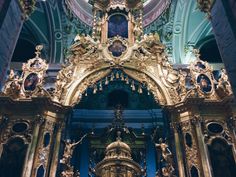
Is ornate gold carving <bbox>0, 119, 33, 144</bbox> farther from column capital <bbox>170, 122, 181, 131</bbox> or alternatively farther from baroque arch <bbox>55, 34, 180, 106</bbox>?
column capital <bbox>170, 122, 181, 131</bbox>

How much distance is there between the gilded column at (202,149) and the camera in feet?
23.5

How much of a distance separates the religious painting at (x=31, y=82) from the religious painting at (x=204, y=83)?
4.67 m

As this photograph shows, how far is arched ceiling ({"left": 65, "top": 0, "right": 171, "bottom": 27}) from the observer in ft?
42.7

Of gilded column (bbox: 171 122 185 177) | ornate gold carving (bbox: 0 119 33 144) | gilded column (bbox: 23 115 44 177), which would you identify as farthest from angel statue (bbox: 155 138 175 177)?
ornate gold carving (bbox: 0 119 33 144)

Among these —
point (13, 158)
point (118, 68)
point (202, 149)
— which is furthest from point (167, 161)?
point (13, 158)

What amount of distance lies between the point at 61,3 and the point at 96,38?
110 inches

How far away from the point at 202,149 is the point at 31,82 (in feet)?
16.6

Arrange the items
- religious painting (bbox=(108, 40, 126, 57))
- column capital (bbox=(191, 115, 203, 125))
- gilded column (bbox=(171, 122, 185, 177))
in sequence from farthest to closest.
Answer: religious painting (bbox=(108, 40, 126, 57)) < column capital (bbox=(191, 115, 203, 125)) < gilded column (bbox=(171, 122, 185, 177))

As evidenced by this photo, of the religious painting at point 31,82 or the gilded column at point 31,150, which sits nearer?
the gilded column at point 31,150

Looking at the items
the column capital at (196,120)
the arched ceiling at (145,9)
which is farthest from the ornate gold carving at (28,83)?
the arched ceiling at (145,9)

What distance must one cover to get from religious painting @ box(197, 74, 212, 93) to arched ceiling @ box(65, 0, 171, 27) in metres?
4.58

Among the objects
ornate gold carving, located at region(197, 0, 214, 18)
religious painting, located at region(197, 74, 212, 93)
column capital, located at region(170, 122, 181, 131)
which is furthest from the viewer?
religious painting, located at region(197, 74, 212, 93)

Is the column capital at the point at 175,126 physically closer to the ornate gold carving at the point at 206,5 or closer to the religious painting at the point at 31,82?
the ornate gold carving at the point at 206,5

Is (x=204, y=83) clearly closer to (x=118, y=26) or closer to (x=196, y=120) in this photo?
(x=196, y=120)
